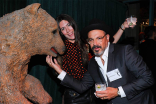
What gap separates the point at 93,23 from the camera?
179 centimetres

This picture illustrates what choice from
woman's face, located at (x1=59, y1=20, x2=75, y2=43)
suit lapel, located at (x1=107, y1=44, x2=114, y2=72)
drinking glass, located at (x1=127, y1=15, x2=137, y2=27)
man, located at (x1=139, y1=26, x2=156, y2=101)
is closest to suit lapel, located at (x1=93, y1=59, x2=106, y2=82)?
suit lapel, located at (x1=107, y1=44, x2=114, y2=72)

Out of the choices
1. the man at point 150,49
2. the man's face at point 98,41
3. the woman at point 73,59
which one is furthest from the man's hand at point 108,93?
the man at point 150,49

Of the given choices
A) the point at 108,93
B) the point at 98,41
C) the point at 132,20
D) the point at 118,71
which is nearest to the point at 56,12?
the point at 132,20

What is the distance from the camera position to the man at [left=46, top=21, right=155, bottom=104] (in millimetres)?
1532

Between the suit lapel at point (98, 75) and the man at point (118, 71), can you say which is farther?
the suit lapel at point (98, 75)

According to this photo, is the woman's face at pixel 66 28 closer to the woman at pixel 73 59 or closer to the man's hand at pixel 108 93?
the woman at pixel 73 59

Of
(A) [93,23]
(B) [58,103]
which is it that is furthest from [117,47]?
(B) [58,103]

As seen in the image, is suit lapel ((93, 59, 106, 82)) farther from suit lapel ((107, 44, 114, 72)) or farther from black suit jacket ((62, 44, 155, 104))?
suit lapel ((107, 44, 114, 72))

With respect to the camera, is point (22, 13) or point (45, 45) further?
point (45, 45)

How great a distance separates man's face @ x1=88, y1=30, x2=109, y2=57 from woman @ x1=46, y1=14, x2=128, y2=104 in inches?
18.8

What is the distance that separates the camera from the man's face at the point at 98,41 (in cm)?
168

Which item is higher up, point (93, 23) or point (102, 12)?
point (102, 12)

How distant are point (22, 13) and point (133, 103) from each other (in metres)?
1.40

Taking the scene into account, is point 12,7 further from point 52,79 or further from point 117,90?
point 117,90
